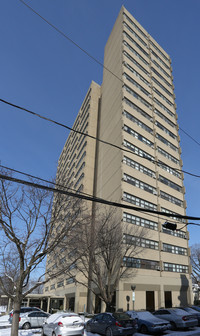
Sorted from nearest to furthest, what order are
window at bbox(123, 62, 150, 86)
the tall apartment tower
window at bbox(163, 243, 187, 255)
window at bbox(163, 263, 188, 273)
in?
the tall apartment tower
window at bbox(163, 263, 188, 273)
window at bbox(163, 243, 187, 255)
window at bbox(123, 62, 150, 86)

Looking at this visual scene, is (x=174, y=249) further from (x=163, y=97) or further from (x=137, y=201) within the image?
(x=163, y=97)

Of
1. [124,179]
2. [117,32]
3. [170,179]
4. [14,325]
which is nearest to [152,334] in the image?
[14,325]

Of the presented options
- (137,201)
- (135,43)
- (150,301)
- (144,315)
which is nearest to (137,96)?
(135,43)

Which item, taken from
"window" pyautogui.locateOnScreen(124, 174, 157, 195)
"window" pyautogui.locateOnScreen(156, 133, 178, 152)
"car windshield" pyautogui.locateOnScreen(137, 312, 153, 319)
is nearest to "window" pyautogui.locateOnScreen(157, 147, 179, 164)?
"window" pyautogui.locateOnScreen(156, 133, 178, 152)

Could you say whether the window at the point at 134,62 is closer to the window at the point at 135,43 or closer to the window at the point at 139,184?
the window at the point at 135,43

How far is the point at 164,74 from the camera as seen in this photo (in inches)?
2242

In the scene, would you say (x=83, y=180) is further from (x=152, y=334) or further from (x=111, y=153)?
(x=152, y=334)

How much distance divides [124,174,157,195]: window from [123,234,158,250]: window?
26.3 ft

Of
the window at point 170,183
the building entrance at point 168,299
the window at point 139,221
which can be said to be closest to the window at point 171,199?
the window at point 170,183

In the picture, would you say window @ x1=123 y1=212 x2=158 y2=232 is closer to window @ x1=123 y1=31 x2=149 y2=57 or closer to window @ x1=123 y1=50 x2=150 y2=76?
window @ x1=123 y1=50 x2=150 y2=76

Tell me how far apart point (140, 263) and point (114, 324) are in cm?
2025

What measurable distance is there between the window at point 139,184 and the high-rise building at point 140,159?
0.51ft

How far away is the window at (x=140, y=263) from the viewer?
A: 30.9 meters

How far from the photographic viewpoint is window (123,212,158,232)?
1321 inches
